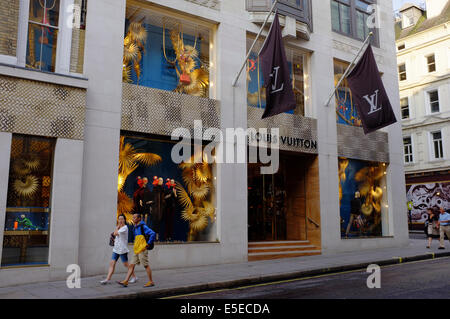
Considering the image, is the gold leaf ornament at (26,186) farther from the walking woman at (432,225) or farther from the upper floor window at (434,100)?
the upper floor window at (434,100)

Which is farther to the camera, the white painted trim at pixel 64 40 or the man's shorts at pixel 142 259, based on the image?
the white painted trim at pixel 64 40

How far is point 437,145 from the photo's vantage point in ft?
109

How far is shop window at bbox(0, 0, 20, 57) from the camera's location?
1084 centimetres

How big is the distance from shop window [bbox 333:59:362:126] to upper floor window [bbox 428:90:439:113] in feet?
60.2

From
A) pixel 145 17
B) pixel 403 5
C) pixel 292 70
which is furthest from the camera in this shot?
pixel 403 5

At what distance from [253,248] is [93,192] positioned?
6.16 m

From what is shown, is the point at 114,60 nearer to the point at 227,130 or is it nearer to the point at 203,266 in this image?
the point at 227,130

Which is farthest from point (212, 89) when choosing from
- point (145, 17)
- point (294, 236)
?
point (294, 236)

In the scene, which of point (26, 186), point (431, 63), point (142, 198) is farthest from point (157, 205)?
point (431, 63)

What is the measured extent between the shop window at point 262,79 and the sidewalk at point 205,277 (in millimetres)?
6073

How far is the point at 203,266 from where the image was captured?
1323 cm

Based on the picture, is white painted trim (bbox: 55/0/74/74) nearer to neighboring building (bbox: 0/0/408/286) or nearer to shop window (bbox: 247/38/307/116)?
neighboring building (bbox: 0/0/408/286)

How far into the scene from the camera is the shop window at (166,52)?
13.4 meters

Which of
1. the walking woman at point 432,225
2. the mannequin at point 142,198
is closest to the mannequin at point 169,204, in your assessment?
the mannequin at point 142,198
